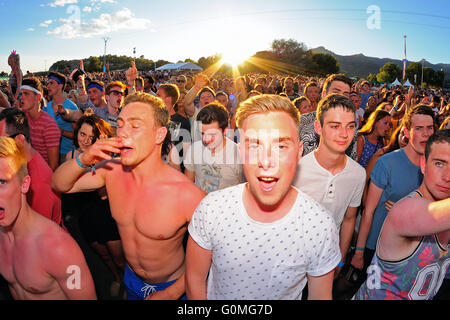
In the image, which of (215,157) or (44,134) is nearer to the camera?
(215,157)

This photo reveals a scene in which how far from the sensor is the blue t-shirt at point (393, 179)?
2.89 metres

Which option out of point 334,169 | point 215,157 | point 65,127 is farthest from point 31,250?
point 65,127

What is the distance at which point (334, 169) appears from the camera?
2.75 metres

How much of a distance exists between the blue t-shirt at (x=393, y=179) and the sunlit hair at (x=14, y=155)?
3190 mm

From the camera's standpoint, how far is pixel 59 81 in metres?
5.74

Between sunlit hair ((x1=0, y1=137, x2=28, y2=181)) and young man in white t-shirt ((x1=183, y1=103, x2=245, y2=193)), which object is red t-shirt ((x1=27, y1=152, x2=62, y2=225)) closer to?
sunlit hair ((x1=0, y1=137, x2=28, y2=181))

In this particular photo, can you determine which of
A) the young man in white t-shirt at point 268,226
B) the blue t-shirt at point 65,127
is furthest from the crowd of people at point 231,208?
the blue t-shirt at point 65,127

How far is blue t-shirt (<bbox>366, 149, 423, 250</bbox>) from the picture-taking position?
289 centimetres

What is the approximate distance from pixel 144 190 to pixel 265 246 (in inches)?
51.7

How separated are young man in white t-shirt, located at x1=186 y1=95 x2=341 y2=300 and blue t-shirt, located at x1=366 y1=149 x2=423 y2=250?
5.78 feet

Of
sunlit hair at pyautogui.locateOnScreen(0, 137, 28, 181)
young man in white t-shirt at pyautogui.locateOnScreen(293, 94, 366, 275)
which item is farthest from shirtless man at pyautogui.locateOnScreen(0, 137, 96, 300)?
young man in white t-shirt at pyautogui.locateOnScreen(293, 94, 366, 275)

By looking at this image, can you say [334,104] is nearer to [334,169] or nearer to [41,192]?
[334,169]

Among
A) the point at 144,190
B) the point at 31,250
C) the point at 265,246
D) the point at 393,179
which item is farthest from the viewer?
the point at 393,179
